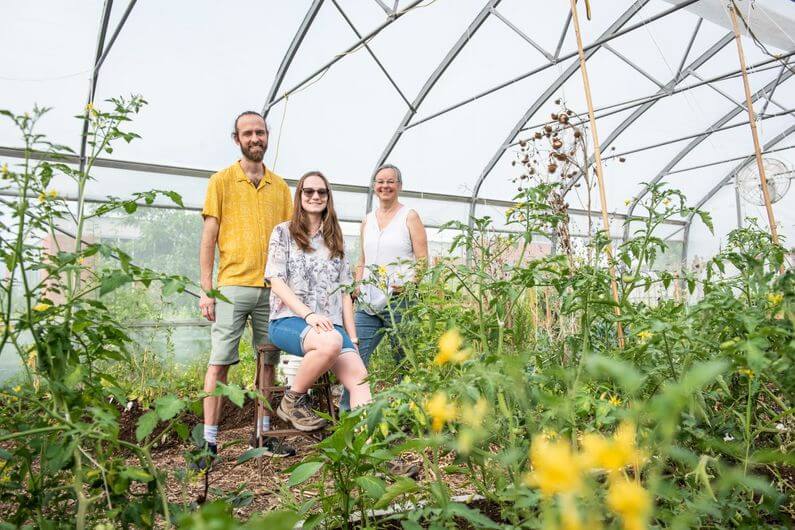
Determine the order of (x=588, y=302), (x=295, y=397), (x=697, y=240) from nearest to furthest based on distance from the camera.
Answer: (x=588, y=302)
(x=295, y=397)
(x=697, y=240)

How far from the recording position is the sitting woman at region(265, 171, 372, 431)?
7.76 feet

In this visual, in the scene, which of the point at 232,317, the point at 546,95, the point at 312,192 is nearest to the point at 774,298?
the point at 312,192

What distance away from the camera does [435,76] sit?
598 centimetres

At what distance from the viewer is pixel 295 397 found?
8.60 ft

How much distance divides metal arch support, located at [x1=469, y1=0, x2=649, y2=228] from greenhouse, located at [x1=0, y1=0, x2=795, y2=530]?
0.12ft

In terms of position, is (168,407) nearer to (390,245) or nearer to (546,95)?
(390,245)

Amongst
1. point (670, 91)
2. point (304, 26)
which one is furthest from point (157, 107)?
point (670, 91)

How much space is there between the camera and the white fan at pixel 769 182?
6.22m

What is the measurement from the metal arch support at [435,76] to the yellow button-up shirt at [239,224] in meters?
3.59

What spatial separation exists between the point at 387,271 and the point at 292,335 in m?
0.69

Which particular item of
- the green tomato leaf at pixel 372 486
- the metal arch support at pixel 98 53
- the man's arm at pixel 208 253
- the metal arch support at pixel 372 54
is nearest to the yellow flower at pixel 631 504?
the green tomato leaf at pixel 372 486

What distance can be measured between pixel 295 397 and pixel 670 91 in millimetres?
6341

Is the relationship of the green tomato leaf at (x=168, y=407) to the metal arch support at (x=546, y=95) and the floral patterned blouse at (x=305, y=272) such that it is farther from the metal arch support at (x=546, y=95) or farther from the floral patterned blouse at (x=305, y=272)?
the metal arch support at (x=546, y=95)

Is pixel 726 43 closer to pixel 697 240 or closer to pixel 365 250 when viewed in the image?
pixel 697 240
